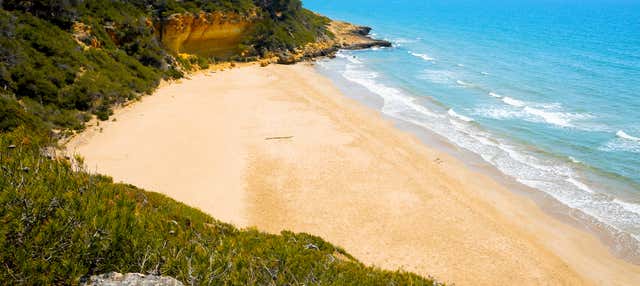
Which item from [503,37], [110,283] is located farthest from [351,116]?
[503,37]

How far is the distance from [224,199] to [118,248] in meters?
10.7

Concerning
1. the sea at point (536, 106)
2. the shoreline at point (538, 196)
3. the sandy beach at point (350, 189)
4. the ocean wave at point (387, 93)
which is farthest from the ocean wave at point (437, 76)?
the sandy beach at point (350, 189)

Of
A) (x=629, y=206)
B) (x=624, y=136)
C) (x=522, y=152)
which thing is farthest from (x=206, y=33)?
(x=629, y=206)

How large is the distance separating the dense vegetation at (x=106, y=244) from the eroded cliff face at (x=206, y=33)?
98.1ft

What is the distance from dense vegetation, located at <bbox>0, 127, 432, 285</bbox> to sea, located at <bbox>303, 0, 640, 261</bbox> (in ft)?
45.8

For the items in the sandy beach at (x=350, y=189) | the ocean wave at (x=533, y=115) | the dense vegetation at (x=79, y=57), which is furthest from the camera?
the ocean wave at (x=533, y=115)

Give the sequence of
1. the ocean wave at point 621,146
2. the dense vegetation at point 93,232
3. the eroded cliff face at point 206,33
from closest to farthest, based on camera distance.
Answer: the dense vegetation at point 93,232 < the ocean wave at point 621,146 < the eroded cliff face at point 206,33

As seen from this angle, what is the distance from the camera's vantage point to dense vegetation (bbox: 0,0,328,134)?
20938 millimetres

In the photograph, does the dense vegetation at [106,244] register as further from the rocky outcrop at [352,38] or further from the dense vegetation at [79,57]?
the rocky outcrop at [352,38]

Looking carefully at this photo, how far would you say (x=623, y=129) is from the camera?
93.9 ft

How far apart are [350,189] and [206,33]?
27888 mm

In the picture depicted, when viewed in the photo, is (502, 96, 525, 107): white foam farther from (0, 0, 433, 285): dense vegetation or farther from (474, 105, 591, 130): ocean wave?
(0, 0, 433, 285): dense vegetation

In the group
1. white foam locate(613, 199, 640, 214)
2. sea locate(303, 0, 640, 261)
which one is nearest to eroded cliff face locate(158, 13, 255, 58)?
sea locate(303, 0, 640, 261)

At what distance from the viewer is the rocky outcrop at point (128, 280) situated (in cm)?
573
